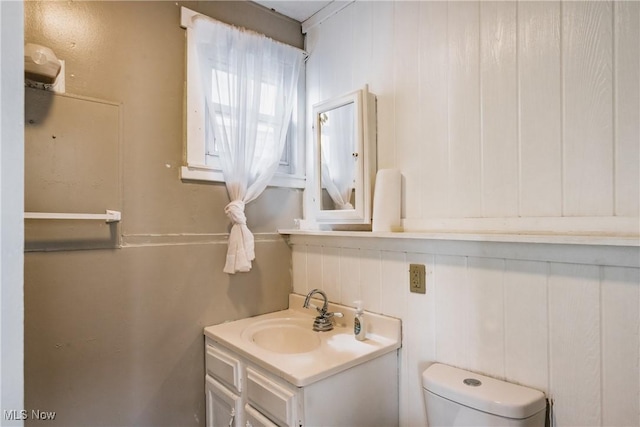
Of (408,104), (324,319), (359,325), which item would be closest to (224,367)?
(324,319)

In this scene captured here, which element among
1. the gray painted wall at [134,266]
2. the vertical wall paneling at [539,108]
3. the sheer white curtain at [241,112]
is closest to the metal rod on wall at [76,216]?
the gray painted wall at [134,266]

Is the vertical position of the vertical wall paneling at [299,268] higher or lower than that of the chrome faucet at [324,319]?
higher

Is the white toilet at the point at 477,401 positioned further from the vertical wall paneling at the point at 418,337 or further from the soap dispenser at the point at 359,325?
the soap dispenser at the point at 359,325

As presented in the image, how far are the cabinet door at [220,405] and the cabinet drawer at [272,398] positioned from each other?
12 centimetres

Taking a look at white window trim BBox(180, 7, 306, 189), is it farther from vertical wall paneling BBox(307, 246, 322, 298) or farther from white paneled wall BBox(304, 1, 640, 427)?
white paneled wall BBox(304, 1, 640, 427)

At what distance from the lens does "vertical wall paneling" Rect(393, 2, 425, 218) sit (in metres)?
1.44

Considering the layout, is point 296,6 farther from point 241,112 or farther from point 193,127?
point 193,127

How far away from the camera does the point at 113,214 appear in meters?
1.37

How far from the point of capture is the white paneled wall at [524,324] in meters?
0.94

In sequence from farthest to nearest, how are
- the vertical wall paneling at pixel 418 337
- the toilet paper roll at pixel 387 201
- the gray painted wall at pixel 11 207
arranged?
the toilet paper roll at pixel 387 201, the vertical wall paneling at pixel 418 337, the gray painted wall at pixel 11 207

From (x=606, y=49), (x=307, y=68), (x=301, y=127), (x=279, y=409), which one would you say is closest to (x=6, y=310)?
(x=279, y=409)

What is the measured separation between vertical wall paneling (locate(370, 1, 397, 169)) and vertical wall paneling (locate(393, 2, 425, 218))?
3cm

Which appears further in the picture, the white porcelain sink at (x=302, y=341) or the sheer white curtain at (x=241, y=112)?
the sheer white curtain at (x=241, y=112)

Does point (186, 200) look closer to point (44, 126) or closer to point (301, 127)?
point (44, 126)
